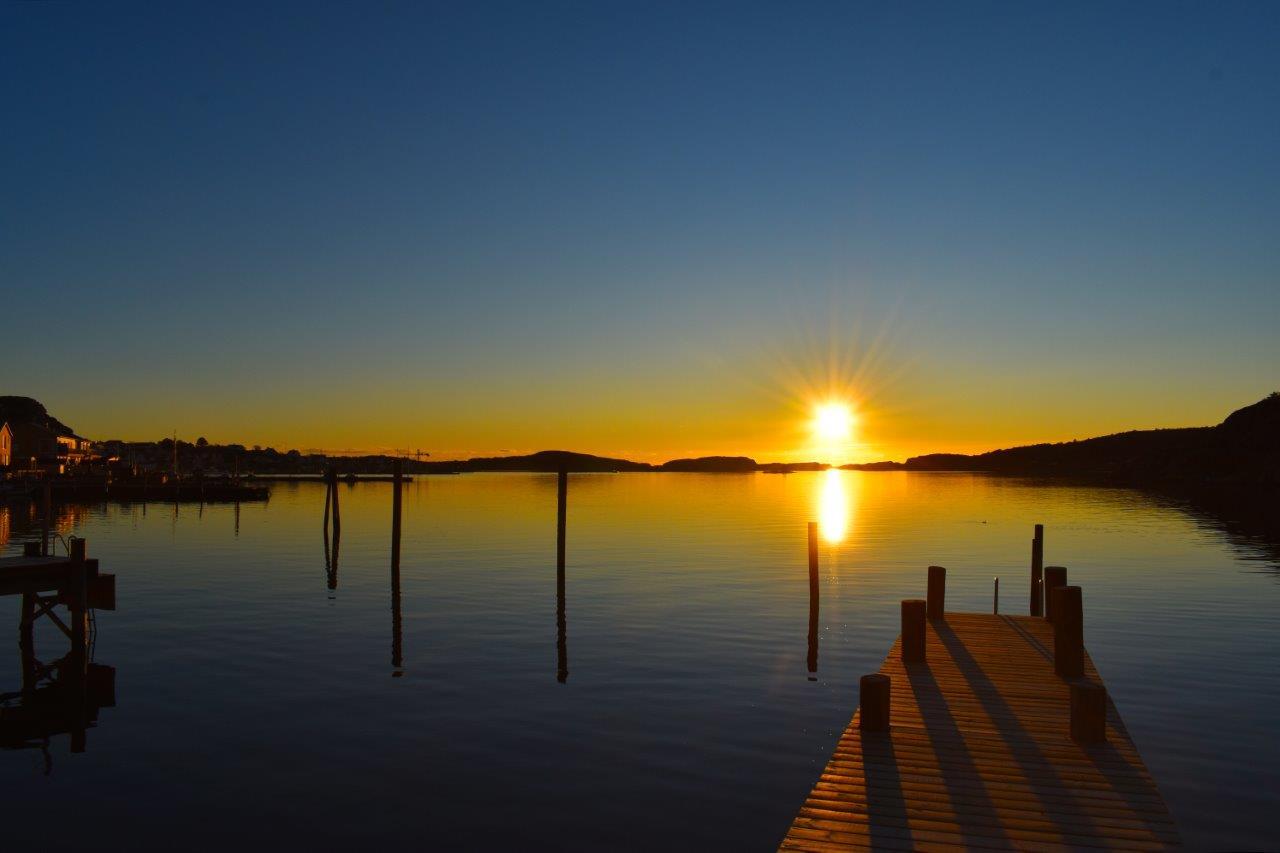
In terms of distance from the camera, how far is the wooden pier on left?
757 inches

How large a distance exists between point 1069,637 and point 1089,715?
4909 mm

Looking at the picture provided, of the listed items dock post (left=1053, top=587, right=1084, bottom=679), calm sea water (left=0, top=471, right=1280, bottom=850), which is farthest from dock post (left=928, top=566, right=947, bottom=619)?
dock post (left=1053, top=587, right=1084, bottom=679)

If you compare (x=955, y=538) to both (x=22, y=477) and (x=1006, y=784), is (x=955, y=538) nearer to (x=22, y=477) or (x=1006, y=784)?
(x=1006, y=784)

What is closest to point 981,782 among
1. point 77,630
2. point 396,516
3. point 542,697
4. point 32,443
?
point 542,697

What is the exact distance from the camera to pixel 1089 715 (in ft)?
44.2

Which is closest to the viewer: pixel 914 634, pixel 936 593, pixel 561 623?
pixel 914 634

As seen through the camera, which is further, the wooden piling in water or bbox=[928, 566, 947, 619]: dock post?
bbox=[928, 566, 947, 619]: dock post

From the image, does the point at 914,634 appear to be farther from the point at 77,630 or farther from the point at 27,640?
the point at 27,640

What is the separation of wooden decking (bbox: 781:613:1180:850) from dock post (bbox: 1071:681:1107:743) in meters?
0.17

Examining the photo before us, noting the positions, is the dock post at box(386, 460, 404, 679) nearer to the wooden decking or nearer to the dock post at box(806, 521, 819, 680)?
the dock post at box(806, 521, 819, 680)

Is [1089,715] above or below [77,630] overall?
above

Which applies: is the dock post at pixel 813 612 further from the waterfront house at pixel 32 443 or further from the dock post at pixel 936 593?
the waterfront house at pixel 32 443

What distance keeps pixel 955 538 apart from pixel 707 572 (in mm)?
31105

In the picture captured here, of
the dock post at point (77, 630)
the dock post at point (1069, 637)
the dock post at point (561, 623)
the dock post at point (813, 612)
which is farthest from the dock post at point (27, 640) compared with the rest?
the dock post at point (1069, 637)
